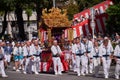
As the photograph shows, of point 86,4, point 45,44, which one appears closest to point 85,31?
point 45,44

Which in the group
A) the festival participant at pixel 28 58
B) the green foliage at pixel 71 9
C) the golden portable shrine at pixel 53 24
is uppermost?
the green foliage at pixel 71 9

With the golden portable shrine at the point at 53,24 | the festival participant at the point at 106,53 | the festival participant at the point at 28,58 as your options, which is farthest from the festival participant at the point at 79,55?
the golden portable shrine at the point at 53,24

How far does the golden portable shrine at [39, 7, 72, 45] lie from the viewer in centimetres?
2905

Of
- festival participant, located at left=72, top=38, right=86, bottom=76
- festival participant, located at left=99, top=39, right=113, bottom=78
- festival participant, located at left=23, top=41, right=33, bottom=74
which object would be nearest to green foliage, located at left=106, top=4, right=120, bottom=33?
festival participant, located at left=23, top=41, right=33, bottom=74

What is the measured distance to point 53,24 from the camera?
29.3m

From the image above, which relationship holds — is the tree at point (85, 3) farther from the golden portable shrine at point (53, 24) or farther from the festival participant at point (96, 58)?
the festival participant at point (96, 58)

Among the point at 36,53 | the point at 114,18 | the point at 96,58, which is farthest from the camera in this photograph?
the point at 114,18

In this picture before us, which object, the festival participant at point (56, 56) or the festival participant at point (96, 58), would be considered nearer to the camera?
the festival participant at point (96, 58)

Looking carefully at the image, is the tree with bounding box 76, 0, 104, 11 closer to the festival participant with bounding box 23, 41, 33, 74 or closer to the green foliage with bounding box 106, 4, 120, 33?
the green foliage with bounding box 106, 4, 120, 33

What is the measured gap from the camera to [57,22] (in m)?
29.4

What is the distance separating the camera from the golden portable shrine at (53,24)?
29.0 metres

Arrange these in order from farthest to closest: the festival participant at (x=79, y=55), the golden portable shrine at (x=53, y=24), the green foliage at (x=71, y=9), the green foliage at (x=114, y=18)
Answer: the green foliage at (x=71, y=9) → the green foliage at (x=114, y=18) → the golden portable shrine at (x=53, y=24) → the festival participant at (x=79, y=55)

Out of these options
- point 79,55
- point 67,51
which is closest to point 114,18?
point 67,51

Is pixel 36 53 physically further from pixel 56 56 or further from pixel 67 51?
pixel 67 51
